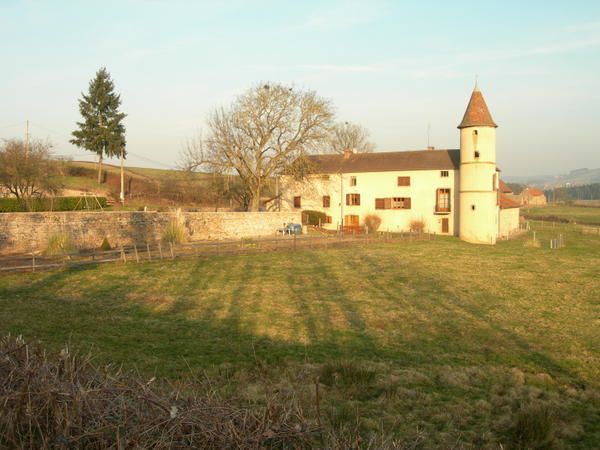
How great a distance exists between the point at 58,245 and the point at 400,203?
3050 cm

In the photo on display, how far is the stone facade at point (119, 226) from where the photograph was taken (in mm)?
28609

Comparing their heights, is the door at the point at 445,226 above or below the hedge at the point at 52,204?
below

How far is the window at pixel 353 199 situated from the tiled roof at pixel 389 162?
7.68 feet

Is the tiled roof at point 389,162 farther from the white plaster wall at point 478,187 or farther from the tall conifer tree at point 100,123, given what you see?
the tall conifer tree at point 100,123

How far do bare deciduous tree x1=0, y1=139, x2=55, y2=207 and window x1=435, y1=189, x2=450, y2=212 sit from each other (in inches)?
1216

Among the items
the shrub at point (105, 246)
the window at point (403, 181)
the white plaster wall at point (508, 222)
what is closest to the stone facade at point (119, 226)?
the shrub at point (105, 246)

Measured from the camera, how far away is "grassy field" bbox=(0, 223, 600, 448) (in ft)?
24.7

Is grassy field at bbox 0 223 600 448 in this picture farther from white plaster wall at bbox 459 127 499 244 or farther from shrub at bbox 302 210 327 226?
shrub at bbox 302 210 327 226

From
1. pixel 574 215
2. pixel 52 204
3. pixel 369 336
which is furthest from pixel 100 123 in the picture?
pixel 574 215

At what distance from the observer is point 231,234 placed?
137 ft

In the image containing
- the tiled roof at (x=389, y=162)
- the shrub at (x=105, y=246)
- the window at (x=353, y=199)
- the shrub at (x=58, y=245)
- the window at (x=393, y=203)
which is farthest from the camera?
the window at (x=353, y=199)

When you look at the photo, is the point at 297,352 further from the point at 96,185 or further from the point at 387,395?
the point at 96,185

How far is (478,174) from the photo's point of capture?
42.7 meters

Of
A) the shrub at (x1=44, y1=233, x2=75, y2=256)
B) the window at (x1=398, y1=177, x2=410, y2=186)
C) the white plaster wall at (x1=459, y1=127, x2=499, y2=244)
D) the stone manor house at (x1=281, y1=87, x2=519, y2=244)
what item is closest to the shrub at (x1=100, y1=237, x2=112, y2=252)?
the shrub at (x1=44, y1=233, x2=75, y2=256)
